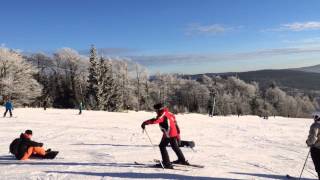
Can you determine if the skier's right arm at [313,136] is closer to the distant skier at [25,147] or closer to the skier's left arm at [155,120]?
the skier's left arm at [155,120]

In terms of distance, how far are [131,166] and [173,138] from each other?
186 cm

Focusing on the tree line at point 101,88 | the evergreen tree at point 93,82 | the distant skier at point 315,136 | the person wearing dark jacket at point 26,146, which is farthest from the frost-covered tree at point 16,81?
the distant skier at point 315,136

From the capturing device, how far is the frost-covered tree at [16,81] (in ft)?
231

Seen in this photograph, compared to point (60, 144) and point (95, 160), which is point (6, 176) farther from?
point (60, 144)

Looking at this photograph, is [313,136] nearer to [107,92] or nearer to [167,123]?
[167,123]

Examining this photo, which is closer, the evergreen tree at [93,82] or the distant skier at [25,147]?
the distant skier at [25,147]

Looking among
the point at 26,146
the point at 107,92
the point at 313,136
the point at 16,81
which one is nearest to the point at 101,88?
the point at 107,92

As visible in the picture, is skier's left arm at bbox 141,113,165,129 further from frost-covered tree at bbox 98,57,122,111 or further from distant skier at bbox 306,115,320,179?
frost-covered tree at bbox 98,57,122,111

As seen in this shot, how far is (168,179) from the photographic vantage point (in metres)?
10.6

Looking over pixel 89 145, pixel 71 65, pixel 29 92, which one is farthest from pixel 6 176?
pixel 71 65

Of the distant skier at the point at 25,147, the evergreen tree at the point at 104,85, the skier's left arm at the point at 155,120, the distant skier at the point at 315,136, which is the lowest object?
the distant skier at the point at 25,147

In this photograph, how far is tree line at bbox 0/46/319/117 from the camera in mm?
73312

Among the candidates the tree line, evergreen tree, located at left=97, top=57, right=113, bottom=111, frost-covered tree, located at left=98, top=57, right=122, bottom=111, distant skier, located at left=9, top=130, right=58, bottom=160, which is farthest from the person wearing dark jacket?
frost-covered tree, located at left=98, top=57, right=122, bottom=111

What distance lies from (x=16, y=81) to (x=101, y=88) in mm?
14000
